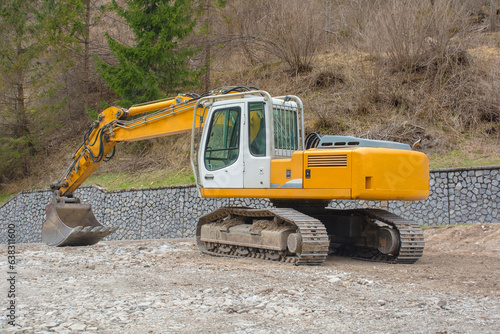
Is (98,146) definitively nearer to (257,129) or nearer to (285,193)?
(257,129)

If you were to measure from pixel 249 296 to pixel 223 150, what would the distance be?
3.49 metres

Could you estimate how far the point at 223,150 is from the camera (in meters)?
8.99

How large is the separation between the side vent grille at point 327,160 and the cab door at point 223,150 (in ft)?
3.99

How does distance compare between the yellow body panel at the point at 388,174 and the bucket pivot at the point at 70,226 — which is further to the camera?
the bucket pivot at the point at 70,226

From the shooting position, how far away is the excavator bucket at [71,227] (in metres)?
10.7

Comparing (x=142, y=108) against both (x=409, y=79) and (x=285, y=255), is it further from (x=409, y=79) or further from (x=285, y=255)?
(x=409, y=79)

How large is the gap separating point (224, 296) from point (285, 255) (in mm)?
2593

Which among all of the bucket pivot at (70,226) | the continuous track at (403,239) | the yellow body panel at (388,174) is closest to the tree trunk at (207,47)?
the bucket pivot at (70,226)

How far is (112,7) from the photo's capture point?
22.3 metres

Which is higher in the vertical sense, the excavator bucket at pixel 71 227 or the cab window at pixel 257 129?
the cab window at pixel 257 129

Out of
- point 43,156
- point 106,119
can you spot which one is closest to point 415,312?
point 106,119

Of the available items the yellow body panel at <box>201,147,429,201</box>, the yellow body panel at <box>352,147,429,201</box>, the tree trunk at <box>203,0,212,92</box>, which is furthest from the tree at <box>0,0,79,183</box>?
the yellow body panel at <box>352,147,429,201</box>

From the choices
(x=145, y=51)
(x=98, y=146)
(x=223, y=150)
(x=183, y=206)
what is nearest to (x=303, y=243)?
(x=223, y=150)

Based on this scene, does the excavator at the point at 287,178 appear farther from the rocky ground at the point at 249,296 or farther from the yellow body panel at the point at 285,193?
the rocky ground at the point at 249,296
